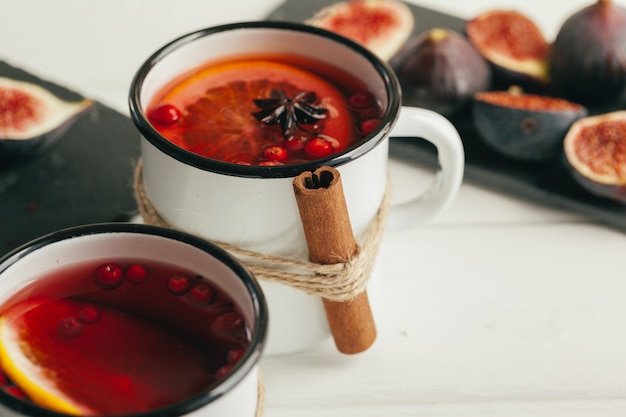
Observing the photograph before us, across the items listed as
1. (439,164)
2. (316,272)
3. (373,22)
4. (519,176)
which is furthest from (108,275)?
(373,22)

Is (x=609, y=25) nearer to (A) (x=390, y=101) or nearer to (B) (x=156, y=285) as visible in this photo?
(A) (x=390, y=101)

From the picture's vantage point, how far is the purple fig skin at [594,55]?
1.77m

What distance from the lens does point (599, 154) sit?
1600mm

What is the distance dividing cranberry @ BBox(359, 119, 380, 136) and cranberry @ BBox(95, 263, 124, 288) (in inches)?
15.1

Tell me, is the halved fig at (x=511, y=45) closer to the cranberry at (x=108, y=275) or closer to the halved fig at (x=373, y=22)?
the halved fig at (x=373, y=22)

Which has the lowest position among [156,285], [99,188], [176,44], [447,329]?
[447,329]

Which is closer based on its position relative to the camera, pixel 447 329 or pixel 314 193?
pixel 314 193

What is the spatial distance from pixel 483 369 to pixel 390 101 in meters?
0.42

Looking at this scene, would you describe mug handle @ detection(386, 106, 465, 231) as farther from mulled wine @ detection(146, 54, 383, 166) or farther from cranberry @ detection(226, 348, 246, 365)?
cranberry @ detection(226, 348, 246, 365)

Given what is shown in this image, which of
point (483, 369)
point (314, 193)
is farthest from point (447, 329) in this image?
point (314, 193)

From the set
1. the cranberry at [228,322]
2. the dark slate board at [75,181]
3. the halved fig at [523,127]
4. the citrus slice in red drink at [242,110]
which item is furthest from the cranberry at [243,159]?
the halved fig at [523,127]

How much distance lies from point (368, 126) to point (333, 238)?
0.19m

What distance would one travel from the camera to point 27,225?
4.66 feet

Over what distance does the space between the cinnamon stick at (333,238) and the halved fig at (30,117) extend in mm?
668
